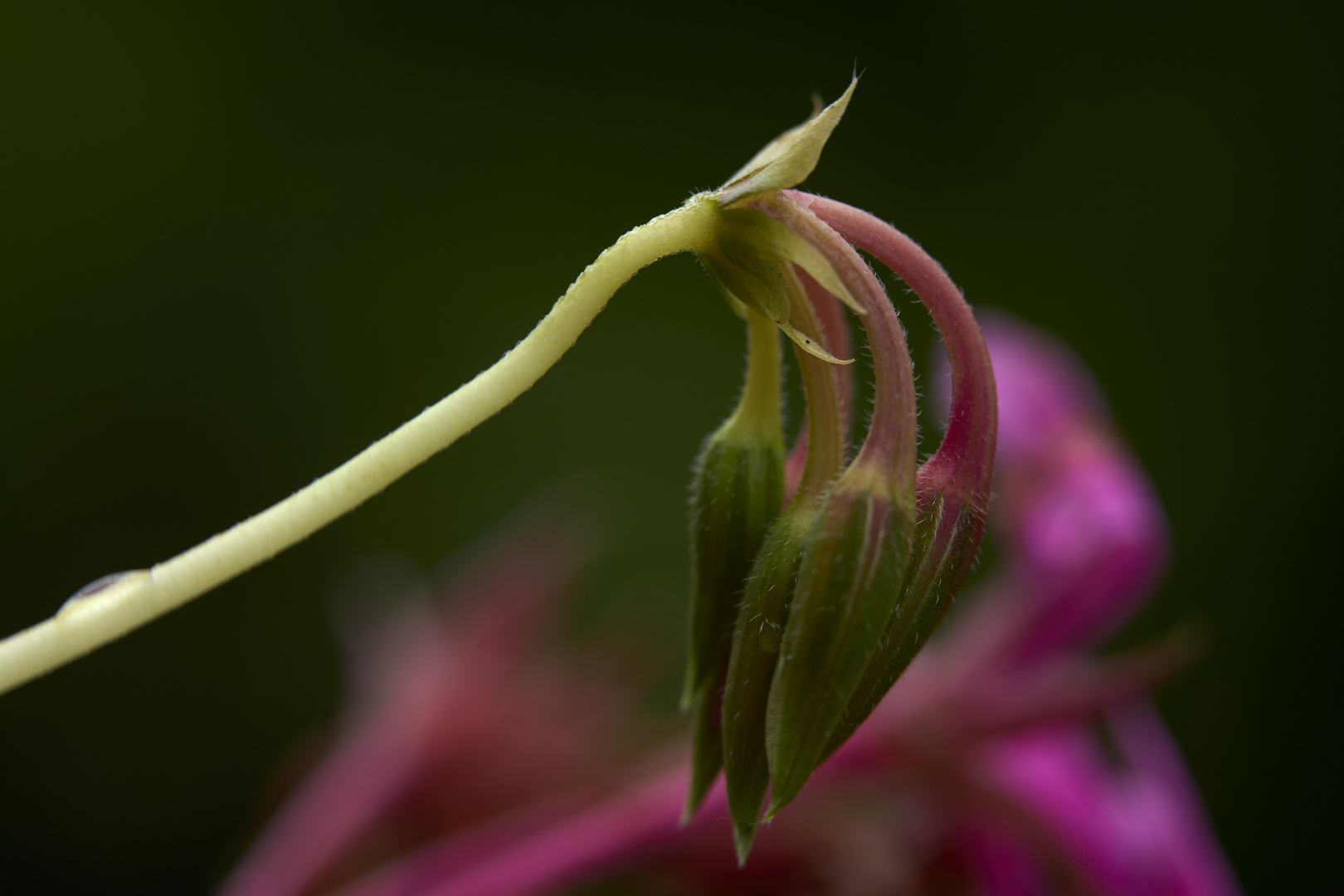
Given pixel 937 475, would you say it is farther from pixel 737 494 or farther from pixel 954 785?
pixel 954 785

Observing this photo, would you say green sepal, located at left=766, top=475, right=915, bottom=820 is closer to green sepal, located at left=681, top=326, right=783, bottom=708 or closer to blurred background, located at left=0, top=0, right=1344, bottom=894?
green sepal, located at left=681, top=326, right=783, bottom=708

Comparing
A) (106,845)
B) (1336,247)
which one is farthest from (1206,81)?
(106,845)

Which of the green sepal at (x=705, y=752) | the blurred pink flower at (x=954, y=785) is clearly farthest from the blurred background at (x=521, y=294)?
the green sepal at (x=705, y=752)

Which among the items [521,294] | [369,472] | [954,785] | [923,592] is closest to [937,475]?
[923,592]

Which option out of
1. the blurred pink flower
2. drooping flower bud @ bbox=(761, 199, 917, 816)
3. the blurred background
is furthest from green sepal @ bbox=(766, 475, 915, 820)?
the blurred background

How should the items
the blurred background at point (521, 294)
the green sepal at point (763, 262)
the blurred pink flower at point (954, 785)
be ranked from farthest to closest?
1. the blurred background at point (521, 294)
2. the blurred pink flower at point (954, 785)
3. the green sepal at point (763, 262)

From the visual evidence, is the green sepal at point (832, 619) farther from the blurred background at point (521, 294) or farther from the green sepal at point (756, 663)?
the blurred background at point (521, 294)

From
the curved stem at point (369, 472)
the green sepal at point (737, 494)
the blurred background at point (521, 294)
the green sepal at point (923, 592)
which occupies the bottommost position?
the blurred background at point (521, 294)
